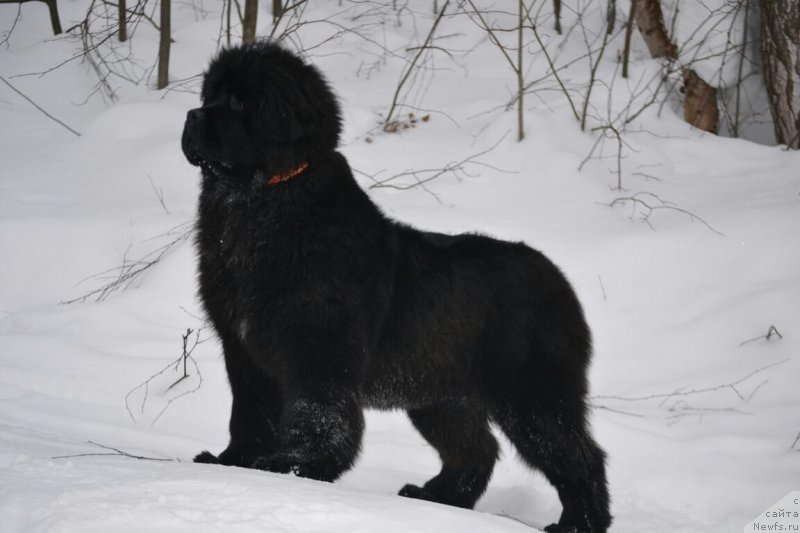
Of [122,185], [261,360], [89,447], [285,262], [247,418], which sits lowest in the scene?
[89,447]

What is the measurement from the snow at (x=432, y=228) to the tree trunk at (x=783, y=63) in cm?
48

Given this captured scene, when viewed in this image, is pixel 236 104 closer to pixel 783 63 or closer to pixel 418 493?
pixel 418 493

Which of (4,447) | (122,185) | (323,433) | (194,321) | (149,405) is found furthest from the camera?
(122,185)

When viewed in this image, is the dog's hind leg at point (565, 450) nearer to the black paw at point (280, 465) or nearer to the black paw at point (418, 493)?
the black paw at point (418, 493)

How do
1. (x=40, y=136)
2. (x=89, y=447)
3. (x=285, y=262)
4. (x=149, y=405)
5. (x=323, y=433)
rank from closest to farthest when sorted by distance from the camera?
(x=323, y=433), (x=285, y=262), (x=89, y=447), (x=149, y=405), (x=40, y=136)

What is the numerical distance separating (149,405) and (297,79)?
2912 millimetres

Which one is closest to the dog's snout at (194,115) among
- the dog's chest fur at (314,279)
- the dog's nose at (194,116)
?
the dog's nose at (194,116)

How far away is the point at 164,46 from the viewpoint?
34.2 ft

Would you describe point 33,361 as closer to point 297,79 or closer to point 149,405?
point 149,405

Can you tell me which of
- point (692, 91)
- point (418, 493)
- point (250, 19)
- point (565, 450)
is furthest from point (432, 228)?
point (692, 91)

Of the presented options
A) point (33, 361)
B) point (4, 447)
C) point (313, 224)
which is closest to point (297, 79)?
point (313, 224)

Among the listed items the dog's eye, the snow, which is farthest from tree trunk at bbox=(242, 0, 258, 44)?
the dog's eye

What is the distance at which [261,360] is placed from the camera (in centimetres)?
384

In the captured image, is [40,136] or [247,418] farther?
[40,136]
